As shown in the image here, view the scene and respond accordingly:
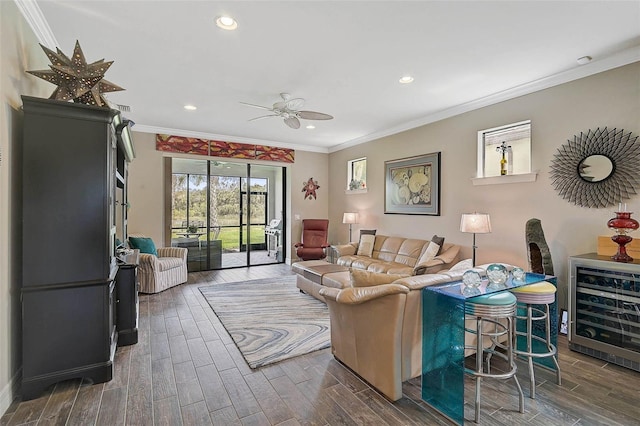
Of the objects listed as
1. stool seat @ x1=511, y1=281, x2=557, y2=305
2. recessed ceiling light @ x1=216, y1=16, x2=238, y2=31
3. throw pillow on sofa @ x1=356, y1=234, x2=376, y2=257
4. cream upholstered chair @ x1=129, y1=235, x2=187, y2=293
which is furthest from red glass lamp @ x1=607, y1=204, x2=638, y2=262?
cream upholstered chair @ x1=129, y1=235, x2=187, y2=293

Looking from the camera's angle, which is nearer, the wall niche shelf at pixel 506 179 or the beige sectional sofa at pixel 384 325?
the beige sectional sofa at pixel 384 325

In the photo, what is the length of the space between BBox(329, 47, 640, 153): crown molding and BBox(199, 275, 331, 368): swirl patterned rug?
349cm

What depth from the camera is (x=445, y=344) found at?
6.72ft

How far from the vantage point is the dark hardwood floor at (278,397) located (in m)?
1.96

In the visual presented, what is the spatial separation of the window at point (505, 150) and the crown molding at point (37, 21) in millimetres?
4978

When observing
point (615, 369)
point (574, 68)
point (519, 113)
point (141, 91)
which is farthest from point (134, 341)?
point (574, 68)

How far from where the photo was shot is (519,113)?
3867 mm

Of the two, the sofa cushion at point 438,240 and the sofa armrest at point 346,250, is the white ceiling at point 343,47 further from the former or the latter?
the sofa armrest at point 346,250

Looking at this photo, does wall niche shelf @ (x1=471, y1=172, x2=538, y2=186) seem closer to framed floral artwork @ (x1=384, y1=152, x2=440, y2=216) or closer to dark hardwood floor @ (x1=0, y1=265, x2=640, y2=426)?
framed floral artwork @ (x1=384, y1=152, x2=440, y2=216)

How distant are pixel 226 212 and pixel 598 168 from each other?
623cm

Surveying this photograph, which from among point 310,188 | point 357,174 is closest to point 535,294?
point 357,174

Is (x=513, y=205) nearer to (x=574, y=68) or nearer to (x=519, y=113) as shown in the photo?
(x=519, y=113)

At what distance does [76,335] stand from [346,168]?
19.4ft

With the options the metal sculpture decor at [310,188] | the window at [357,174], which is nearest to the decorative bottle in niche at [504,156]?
the window at [357,174]
